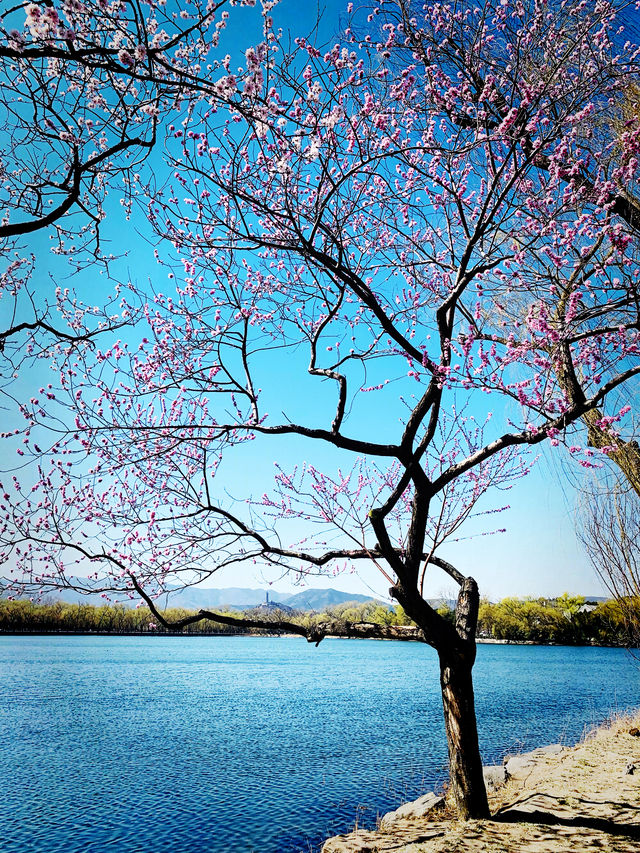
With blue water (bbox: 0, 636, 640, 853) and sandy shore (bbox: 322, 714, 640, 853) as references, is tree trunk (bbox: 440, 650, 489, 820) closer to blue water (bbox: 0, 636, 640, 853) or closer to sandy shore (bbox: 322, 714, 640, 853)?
sandy shore (bbox: 322, 714, 640, 853)

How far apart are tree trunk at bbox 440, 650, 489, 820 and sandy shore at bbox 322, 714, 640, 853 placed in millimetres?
168

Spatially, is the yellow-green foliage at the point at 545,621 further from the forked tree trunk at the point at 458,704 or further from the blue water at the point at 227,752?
the forked tree trunk at the point at 458,704

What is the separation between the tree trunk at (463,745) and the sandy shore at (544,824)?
168 millimetres

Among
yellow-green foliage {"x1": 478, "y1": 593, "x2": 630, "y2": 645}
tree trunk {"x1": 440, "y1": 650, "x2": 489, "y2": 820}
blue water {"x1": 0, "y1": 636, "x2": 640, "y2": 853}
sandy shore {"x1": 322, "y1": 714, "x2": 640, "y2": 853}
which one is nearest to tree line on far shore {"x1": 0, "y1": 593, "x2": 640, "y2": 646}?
yellow-green foliage {"x1": 478, "y1": 593, "x2": 630, "y2": 645}

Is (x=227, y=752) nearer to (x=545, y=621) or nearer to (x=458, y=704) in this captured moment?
(x=458, y=704)

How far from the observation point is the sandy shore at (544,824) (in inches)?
194

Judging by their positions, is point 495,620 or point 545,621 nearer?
point 545,621

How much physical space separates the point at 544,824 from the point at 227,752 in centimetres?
1058

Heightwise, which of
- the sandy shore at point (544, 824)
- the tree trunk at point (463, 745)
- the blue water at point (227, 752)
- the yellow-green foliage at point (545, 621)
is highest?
the tree trunk at point (463, 745)

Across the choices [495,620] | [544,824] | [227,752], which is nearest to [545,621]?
[495,620]

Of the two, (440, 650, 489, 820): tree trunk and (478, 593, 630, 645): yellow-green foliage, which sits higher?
(440, 650, 489, 820): tree trunk

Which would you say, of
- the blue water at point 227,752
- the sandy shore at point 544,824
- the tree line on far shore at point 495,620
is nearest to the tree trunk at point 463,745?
the sandy shore at point 544,824

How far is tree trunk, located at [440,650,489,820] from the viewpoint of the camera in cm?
559

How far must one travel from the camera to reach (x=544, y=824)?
5551mm
